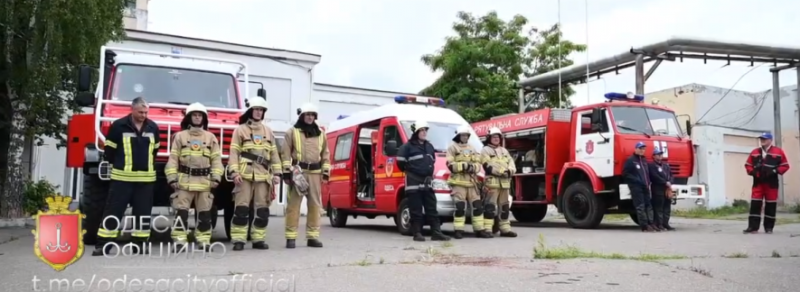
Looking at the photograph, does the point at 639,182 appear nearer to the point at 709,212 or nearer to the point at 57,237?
the point at 57,237

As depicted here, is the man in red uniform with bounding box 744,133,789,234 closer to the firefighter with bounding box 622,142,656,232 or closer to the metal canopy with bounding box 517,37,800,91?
the firefighter with bounding box 622,142,656,232

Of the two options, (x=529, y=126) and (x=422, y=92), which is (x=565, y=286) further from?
(x=422, y=92)

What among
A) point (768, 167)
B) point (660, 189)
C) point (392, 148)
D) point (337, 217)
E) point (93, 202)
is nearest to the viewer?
point (93, 202)

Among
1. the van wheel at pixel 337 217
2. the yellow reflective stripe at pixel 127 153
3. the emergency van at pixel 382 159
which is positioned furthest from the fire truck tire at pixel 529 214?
the yellow reflective stripe at pixel 127 153

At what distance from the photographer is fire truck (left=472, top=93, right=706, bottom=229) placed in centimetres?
1282

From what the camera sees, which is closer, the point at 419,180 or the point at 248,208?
the point at 248,208

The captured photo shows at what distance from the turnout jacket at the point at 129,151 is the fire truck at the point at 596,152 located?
26.7ft

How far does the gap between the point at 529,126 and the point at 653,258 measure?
749 centimetres

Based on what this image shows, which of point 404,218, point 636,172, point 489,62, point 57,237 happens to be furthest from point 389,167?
point 489,62

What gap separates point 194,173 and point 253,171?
66cm

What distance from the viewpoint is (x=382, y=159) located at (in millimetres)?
11922

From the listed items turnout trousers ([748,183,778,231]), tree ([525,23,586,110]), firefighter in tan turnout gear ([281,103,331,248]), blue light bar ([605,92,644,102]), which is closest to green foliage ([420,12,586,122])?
tree ([525,23,586,110])

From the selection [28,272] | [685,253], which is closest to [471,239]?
[685,253]

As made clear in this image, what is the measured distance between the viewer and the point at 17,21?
1211 cm
